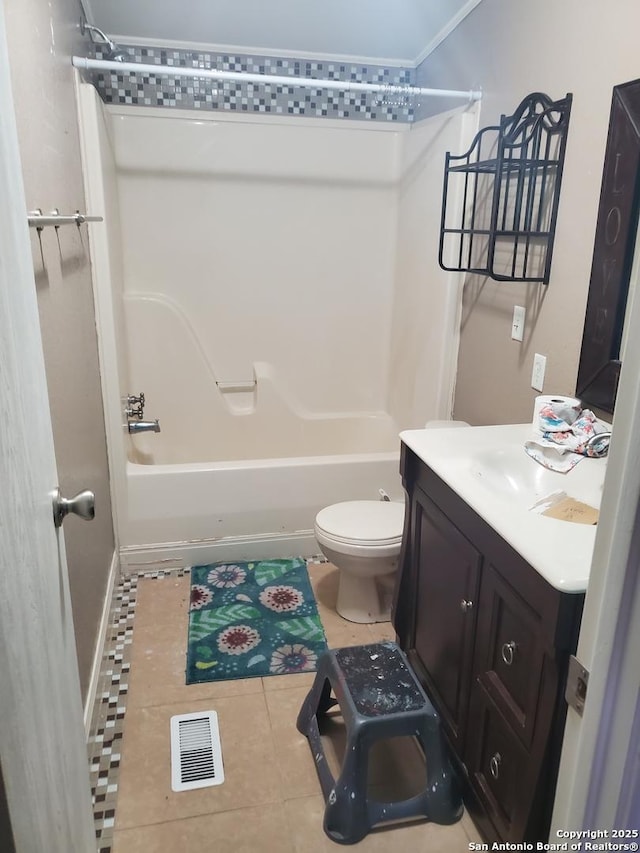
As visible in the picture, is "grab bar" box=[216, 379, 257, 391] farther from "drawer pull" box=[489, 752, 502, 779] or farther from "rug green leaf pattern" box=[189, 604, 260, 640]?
"drawer pull" box=[489, 752, 502, 779]

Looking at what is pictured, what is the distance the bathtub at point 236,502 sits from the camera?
266 cm

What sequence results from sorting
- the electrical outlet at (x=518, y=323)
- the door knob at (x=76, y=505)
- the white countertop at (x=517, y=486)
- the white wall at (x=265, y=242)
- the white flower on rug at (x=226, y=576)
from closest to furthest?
the door knob at (x=76, y=505) < the white countertop at (x=517, y=486) < the electrical outlet at (x=518, y=323) < the white flower on rug at (x=226, y=576) < the white wall at (x=265, y=242)

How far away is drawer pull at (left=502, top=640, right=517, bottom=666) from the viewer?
1298mm

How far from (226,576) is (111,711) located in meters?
0.82

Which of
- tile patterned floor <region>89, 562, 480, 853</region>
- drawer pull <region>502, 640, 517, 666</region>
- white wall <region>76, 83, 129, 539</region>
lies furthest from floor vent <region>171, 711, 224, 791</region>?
white wall <region>76, 83, 129, 539</region>

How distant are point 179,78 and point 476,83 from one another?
4.67 feet

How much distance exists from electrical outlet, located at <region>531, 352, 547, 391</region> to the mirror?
22cm

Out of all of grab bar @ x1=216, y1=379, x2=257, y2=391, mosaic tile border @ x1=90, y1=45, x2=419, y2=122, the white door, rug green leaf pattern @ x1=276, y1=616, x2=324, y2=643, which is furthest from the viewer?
grab bar @ x1=216, y1=379, x2=257, y2=391

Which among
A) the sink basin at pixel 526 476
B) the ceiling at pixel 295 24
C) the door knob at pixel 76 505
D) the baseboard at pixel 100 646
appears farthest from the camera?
the ceiling at pixel 295 24

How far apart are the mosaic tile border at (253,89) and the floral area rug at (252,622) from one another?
7.15 feet

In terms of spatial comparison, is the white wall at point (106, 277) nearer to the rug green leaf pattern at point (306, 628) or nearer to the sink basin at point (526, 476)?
the rug green leaf pattern at point (306, 628)

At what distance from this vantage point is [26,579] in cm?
84

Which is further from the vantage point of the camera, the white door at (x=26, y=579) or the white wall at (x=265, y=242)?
the white wall at (x=265, y=242)

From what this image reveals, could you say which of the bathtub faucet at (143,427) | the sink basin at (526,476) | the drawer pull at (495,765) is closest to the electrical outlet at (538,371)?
the sink basin at (526,476)
